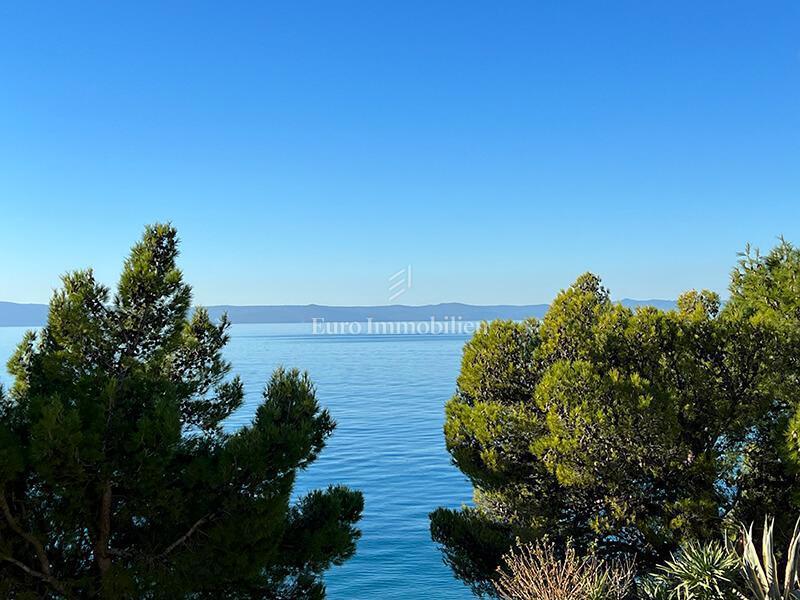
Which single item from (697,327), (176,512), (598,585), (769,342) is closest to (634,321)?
(697,327)

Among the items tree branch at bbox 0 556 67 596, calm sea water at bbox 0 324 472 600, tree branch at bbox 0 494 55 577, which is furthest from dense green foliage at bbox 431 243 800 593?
tree branch at bbox 0 494 55 577

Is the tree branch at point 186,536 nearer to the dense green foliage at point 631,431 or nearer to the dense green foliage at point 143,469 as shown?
the dense green foliage at point 143,469

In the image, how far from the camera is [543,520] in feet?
48.0

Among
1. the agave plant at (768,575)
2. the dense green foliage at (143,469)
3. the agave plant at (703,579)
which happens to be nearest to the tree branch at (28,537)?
the dense green foliage at (143,469)

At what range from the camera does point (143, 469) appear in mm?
9227

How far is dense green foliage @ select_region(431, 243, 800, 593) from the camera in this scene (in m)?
13.4

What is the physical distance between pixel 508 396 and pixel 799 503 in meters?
6.04

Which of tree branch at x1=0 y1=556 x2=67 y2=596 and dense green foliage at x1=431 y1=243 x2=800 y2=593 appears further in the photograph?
dense green foliage at x1=431 y1=243 x2=800 y2=593

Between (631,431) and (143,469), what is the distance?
8.96m

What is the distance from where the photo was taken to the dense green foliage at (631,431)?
13.4 meters

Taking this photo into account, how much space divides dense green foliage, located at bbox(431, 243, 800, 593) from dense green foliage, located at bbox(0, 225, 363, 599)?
14.4ft

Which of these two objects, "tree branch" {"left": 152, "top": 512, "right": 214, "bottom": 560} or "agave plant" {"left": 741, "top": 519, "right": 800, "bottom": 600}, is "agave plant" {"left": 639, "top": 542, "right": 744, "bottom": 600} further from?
"tree branch" {"left": 152, "top": 512, "right": 214, "bottom": 560}

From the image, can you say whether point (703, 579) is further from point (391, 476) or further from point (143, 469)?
point (391, 476)

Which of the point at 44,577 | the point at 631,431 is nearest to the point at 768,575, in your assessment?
the point at 631,431
